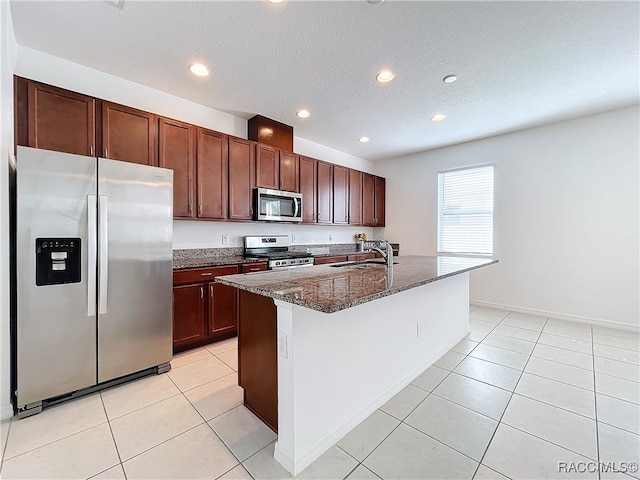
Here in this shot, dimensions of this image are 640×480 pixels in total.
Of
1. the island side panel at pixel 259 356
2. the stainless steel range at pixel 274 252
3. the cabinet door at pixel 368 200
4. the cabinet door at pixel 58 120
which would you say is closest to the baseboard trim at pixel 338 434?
the island side panel at pixel 259 356

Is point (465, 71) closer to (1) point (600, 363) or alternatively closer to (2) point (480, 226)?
(2) point (480, 226)

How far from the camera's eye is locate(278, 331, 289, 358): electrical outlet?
139 cm

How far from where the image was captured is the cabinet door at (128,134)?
247cm

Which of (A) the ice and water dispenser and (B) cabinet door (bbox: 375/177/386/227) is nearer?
(A) the ice and water dispenser

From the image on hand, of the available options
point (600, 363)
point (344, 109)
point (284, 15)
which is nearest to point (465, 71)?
point (344, 109)

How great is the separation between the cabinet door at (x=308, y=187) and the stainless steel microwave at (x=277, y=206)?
0.63 feet

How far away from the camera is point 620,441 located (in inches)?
61.9

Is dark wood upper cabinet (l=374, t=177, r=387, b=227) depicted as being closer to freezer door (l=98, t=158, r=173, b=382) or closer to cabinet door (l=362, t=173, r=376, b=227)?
cabinet door (l=362, t=173, r=376, b=227)

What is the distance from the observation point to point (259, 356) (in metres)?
1.71

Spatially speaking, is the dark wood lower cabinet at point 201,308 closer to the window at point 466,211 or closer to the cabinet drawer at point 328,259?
the cabinet drawer at point 328,259

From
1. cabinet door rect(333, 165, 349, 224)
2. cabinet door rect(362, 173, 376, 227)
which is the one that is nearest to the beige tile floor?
cabinet door rect(333, 165, 349, 224)

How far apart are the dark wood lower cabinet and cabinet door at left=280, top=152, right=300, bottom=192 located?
144cm

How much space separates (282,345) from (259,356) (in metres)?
0.40

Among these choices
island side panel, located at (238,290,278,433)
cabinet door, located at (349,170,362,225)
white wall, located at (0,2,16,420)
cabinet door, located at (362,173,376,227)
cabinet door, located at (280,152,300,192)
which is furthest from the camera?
cabinet door, located at (362,173,376,227)
